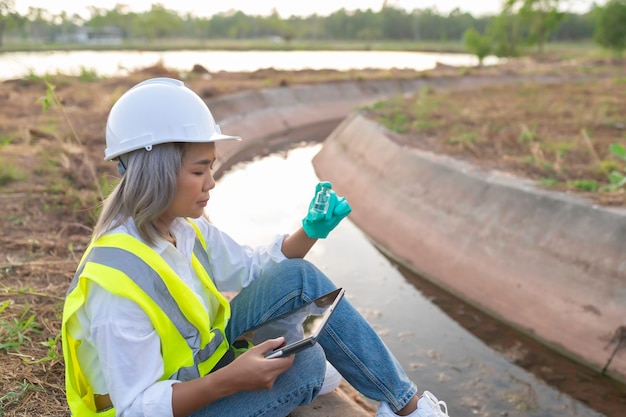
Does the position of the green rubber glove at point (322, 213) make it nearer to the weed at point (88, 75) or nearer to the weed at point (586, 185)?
the weed at point (586, 185)

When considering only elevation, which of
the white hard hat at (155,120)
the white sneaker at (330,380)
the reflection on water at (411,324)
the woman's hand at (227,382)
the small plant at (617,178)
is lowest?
the reflection on water at (411,324)

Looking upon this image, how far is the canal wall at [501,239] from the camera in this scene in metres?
3.89

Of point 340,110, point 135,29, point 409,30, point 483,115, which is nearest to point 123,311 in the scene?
point 483,115

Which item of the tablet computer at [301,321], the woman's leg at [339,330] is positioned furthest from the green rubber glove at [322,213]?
the tablet computer at [301,321]

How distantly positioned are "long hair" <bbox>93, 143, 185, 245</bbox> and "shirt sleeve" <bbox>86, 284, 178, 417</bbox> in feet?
0.69

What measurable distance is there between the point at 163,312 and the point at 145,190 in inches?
13.5

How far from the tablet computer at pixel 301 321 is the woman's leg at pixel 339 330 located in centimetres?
6

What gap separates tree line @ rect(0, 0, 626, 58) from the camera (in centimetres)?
3378

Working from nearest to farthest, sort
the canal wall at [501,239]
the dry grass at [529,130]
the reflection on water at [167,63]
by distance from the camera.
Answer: the canal wall at [501,239]
the dry grass at [529,130]
the reflection on water at [167,63]

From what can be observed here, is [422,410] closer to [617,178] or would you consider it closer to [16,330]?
[16,330]

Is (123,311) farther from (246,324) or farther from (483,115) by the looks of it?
(483,115)

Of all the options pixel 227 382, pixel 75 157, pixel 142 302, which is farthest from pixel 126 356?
pixel 75 157

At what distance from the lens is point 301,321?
1.93 metres

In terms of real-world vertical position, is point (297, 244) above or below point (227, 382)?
above
